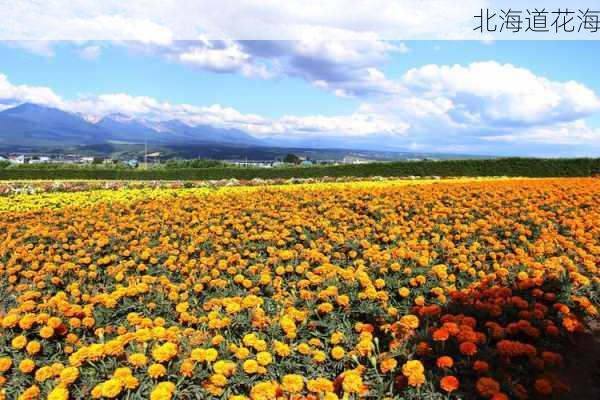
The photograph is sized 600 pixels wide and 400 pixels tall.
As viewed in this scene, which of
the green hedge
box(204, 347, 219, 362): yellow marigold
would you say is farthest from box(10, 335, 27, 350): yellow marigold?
the green hedge

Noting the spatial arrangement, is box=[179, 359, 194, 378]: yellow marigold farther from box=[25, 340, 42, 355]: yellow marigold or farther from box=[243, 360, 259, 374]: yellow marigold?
box=[25, 340, 42, 355]: yellow marigold

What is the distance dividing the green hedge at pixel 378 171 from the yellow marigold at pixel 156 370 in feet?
94.2

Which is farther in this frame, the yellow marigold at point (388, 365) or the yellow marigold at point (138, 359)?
the yellow marigold at point (388, 365)

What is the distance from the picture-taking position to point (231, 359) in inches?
138

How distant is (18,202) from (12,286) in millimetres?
7855

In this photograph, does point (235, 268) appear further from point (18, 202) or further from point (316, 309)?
point (18, 202)

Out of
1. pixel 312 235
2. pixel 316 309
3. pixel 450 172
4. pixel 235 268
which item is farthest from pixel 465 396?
pixel 450 172

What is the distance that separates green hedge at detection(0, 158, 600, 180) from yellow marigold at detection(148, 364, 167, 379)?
1130 inches

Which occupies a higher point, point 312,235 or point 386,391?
point 312,235

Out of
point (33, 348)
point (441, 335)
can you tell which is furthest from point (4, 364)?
point (441, 335)

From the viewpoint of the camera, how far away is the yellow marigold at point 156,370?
3004mm

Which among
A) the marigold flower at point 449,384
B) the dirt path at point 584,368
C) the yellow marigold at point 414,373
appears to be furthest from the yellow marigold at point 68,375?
the dirt path at point 584,368

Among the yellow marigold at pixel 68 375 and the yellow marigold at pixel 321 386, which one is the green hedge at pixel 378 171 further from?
the yellow marigold at pixel 68 375

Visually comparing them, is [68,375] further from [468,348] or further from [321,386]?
[468,348]
